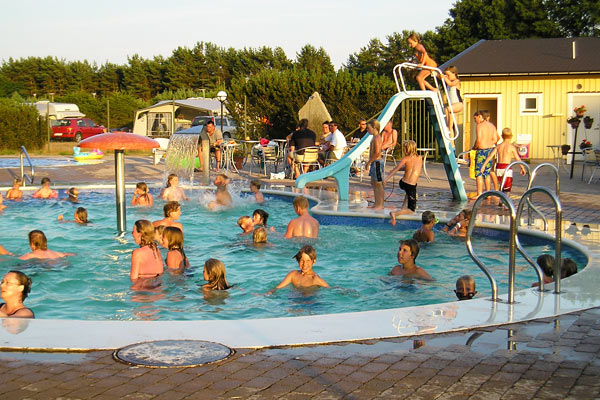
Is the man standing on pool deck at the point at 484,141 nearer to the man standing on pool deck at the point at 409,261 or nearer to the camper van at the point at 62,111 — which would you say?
the man standing on pool deck at the point at 409,261

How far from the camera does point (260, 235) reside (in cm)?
1028

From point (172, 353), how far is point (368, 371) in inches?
50.2

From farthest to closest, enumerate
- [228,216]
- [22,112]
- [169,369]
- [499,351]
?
[22,112] → [228,216] → [499,351] → [169,369]

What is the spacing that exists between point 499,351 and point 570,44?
2432 centimetres

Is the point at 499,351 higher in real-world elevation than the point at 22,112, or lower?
lower

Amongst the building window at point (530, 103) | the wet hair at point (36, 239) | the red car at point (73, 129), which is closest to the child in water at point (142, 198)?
the wet hair at point (36, 239)

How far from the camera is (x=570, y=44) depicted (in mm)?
26234

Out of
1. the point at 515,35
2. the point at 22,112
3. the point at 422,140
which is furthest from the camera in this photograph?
the point at 515,35

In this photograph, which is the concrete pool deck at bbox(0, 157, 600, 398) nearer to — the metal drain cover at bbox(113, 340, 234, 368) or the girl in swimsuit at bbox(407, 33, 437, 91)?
the metal drain cover at bbox(113, 340, 234, 368)

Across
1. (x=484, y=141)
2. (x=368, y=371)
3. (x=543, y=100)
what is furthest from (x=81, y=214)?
(x=543, y=100)

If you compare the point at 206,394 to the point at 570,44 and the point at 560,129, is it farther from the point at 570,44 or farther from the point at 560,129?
the point at 570,44

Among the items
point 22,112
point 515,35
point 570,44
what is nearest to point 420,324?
point 570,44

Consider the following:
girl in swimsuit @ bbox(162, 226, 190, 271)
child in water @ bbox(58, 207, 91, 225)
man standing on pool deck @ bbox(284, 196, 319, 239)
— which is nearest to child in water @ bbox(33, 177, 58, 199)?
child in water @ bbox(58, 207, 91, 225)

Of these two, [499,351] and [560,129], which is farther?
[560,129]
